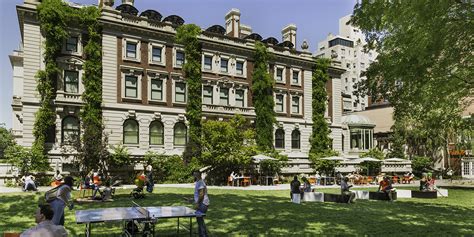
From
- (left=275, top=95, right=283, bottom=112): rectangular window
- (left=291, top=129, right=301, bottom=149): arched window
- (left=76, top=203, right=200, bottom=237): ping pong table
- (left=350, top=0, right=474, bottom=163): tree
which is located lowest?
(left=76, top=203, right=200, bottom=237): ping pong table

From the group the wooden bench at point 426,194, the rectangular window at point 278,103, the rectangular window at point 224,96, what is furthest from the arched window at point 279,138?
the wooden bench at point 426,194

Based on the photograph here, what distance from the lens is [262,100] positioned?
136ft

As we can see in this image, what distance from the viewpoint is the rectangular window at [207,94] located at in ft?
127

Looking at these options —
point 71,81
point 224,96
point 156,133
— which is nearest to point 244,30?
point 224,96

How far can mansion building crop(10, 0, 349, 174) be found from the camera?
31.3 metres

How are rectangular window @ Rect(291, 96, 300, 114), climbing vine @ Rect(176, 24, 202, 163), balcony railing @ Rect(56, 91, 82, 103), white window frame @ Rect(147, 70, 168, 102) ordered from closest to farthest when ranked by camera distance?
1. balcony railing @ Rect(56, 91, 82, 103)
2. white window frame @ Rect(147, 70, 168, 102)
3. climbing vine @ Rect(176, 24, 202, 163)
4. rectangular window @ Rect(291, 96, 300, 114)

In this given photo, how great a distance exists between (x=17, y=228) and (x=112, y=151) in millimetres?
21009

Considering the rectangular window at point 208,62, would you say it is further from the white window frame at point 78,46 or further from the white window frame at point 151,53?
the white window frame at point 78,46

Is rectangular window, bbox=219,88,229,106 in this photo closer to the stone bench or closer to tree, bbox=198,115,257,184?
tree, bbox=198,115,257,184

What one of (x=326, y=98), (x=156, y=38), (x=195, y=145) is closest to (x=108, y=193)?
(x=195, y=145)

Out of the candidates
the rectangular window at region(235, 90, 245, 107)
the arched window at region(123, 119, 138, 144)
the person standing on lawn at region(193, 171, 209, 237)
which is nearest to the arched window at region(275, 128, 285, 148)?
the rectangular window at region(235, 90, 245, 107)

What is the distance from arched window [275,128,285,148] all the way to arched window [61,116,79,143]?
20591 millimetres

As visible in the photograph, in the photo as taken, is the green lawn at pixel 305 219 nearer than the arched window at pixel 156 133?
Yes

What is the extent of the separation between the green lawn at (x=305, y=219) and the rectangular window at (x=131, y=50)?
62.2ft
